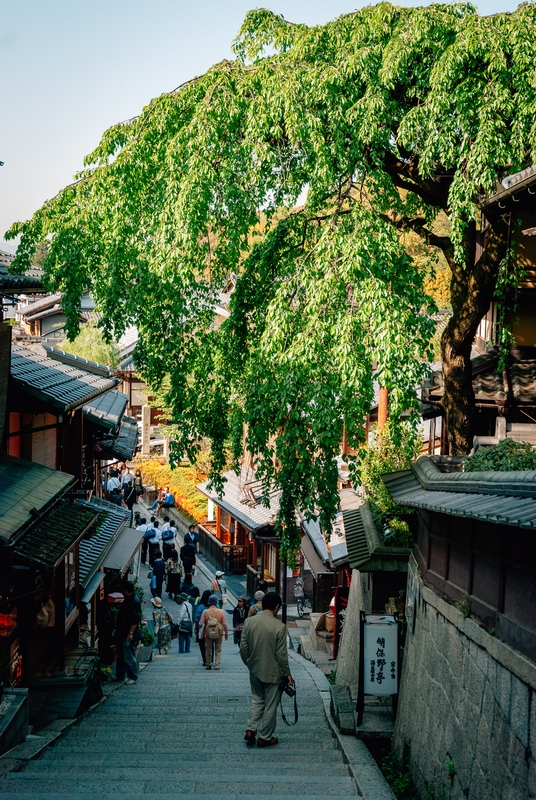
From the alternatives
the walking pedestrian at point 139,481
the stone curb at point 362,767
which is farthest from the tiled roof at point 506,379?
the walking pedestrian at point 139,481

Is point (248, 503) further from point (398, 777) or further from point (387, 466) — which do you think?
point (398, 777)

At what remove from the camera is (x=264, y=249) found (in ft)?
42.9

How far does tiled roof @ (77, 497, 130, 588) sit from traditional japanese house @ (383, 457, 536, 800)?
7140mm

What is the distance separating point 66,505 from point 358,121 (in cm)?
806

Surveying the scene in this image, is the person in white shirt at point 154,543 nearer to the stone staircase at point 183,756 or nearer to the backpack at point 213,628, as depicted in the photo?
the backpack at point 213,628

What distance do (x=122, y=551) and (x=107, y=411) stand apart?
17.2 ft

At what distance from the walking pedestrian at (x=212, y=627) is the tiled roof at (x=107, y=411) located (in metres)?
5.70

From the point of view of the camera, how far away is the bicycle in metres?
25.9

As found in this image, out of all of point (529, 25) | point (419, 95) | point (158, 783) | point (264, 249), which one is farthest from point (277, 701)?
point (529, 25)

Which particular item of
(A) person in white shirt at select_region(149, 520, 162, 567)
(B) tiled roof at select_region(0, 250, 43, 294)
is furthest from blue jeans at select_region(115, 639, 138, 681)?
(A) person in white shirt at select_region(149, 520, 162, 567)

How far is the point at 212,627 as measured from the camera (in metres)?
17.2

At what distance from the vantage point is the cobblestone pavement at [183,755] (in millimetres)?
7914

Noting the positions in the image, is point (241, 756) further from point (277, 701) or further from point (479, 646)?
point (479, 646)

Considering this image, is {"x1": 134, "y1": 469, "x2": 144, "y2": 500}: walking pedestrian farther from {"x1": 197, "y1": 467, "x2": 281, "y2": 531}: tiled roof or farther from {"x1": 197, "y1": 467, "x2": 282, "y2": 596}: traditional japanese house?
{"x1": 197, "y1": 467, "x2": 281, "y2": 531}: tiled roof
